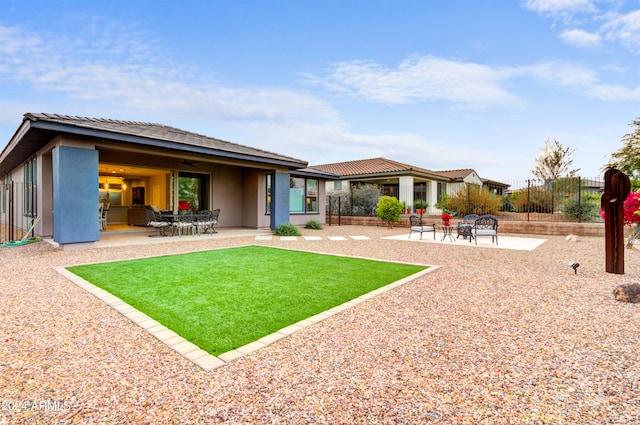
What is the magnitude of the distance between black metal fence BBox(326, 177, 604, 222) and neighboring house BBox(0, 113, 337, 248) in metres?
2.41

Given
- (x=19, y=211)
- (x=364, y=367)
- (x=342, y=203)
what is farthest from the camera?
(x=342, y=203)

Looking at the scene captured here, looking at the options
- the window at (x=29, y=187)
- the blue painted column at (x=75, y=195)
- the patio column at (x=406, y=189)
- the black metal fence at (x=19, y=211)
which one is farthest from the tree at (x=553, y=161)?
the black metal fence at (x=19, y=211)

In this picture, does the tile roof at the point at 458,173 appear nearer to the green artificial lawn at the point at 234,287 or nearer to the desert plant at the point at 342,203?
the desert plant at the point at 342,203

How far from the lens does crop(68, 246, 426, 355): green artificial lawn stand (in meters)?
3.27

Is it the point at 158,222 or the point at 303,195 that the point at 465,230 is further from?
the point at 158,222

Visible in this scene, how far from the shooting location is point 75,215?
7.95m

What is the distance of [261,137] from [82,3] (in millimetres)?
12163

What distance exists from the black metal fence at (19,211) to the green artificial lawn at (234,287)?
20.5ft

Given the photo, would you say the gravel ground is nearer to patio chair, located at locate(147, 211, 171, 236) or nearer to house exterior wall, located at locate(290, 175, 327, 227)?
patio chair, located at locate(147, 211, 171, 236)

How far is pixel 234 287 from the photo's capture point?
4.67m

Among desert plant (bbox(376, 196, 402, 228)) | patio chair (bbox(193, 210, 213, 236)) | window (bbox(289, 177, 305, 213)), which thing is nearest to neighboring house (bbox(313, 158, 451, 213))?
window (bbox(289, 177, 305, 213))

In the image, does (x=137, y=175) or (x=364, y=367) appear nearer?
(x=364, y=367)

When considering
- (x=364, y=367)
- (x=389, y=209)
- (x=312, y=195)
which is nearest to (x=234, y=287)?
(x=364, y=367)

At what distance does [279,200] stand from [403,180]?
10608 mm
